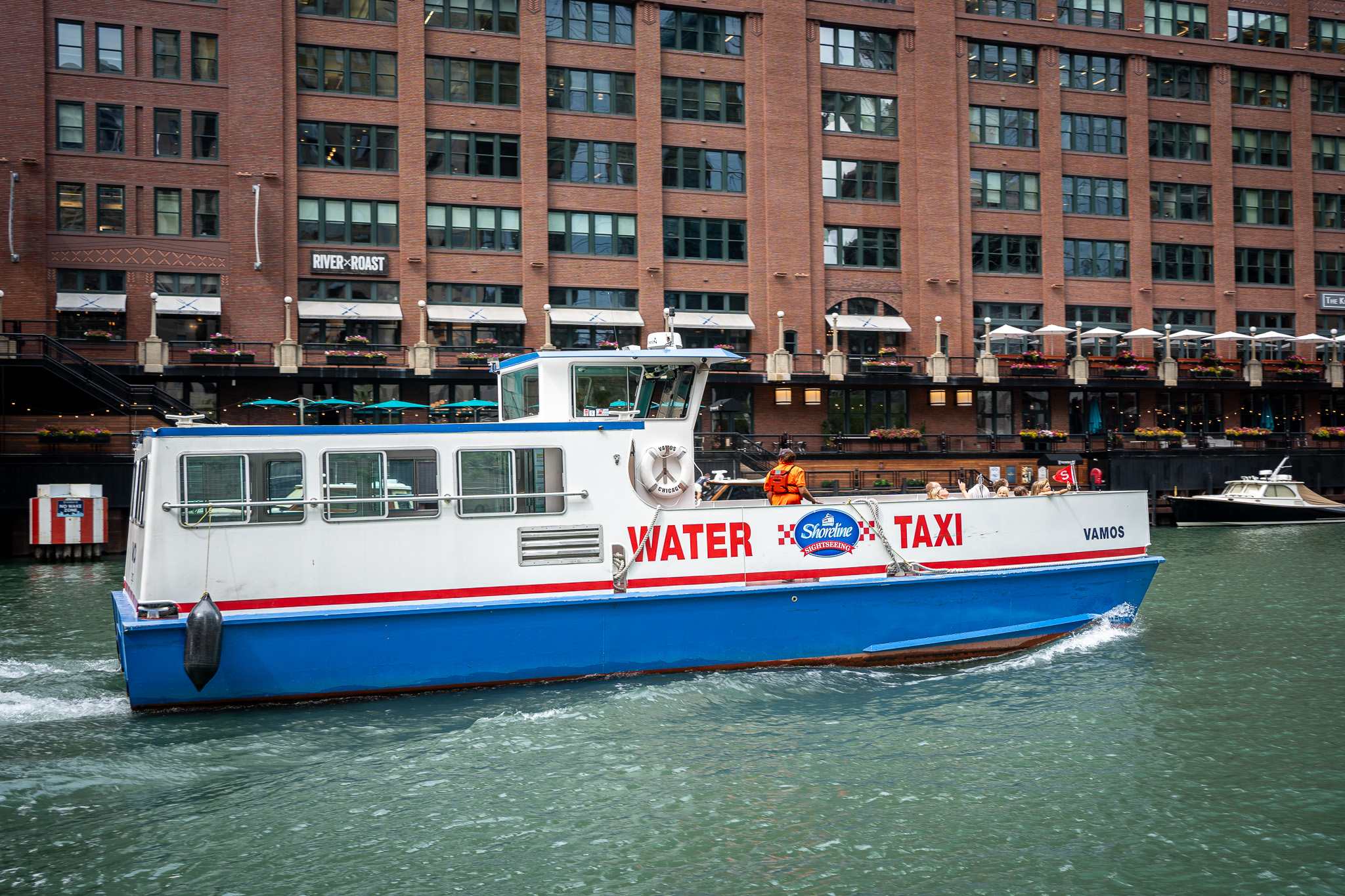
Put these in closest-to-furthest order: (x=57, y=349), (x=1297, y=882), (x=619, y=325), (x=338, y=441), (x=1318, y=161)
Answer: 1. (x=1297, y=882)
2. (x=338, y=441)
3. (x=57, y=349)
4. (x=619, y=325)
5. (x=1318, y=161)

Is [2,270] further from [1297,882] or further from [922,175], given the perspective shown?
[1297,882]

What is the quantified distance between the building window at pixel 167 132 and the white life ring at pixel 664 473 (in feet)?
108

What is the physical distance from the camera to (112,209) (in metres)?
38.2

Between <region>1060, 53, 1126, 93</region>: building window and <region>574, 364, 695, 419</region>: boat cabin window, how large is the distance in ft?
142

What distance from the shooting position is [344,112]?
40656 mm

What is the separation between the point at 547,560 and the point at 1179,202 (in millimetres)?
49473

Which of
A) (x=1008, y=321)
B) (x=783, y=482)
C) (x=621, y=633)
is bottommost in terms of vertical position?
(x=621, y=633)

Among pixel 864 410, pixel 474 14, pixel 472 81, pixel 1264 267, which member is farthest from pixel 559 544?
pixel 1264 267

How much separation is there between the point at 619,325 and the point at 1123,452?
22615mm

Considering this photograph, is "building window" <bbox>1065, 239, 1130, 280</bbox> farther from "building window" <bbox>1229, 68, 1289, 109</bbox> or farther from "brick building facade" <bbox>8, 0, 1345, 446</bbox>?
"building window" <bbox>1229, 68, 1289, 109</bbox>

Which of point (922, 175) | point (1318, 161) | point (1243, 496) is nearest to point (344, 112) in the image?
point (922, 175)

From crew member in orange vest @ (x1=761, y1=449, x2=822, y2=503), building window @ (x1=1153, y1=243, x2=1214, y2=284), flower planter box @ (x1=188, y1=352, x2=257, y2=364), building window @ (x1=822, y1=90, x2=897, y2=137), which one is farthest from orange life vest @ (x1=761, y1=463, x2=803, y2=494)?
building window @ (x1=1153, y1=243, x2=1214, y2=284)

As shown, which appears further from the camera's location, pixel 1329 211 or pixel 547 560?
pixel 1329 211

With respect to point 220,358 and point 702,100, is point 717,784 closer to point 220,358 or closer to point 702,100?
point 220,358
